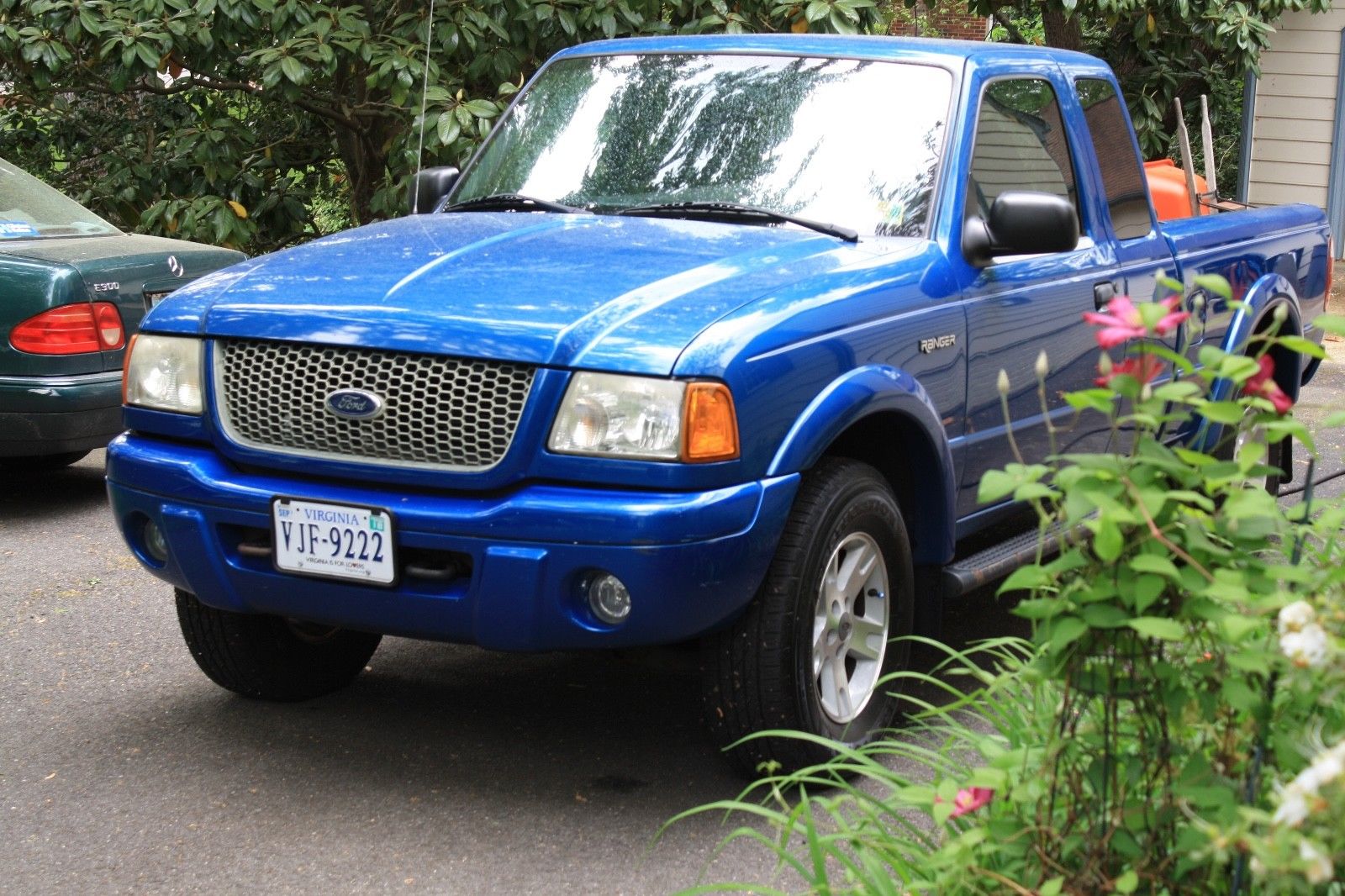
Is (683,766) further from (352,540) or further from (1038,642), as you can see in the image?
(1038,642)

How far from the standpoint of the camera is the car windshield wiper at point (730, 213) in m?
4.49

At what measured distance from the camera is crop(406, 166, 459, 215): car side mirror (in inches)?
215

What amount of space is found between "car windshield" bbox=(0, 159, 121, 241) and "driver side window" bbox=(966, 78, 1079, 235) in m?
4.51

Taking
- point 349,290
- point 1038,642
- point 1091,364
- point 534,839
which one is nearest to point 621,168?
point 349,290

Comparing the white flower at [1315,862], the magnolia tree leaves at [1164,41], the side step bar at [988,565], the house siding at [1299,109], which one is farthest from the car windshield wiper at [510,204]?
the house siding at [1299,109]

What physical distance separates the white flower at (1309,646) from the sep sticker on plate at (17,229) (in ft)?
21.6

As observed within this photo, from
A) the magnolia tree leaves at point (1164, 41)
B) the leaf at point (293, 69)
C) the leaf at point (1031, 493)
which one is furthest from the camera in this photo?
the magnolia tree leaves at point (1164, 41)

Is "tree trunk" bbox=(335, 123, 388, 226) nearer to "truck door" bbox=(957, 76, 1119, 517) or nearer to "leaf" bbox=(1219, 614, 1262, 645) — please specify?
"truck door" bbox=(957, 76, 1119, 517)

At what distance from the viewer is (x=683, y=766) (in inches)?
169

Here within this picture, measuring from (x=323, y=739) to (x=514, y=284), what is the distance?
1395 millimetres

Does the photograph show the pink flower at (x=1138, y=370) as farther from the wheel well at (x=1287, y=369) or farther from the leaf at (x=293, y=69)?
the leaf at (x=293, y=69)

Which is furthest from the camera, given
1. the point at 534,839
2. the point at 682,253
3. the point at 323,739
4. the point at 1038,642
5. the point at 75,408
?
the point at 75,408

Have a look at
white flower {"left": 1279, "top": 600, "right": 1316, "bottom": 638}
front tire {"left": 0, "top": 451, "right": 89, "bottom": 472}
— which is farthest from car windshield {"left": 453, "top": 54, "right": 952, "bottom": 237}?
front tire {"left": 0, "top": 451, "right": 89, "bottom": 472}

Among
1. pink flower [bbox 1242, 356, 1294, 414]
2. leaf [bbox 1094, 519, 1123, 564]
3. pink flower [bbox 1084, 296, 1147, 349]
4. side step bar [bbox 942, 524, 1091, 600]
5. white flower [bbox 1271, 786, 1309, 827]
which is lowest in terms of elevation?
side step bar [bbox 942, 524, 1091, 600]
